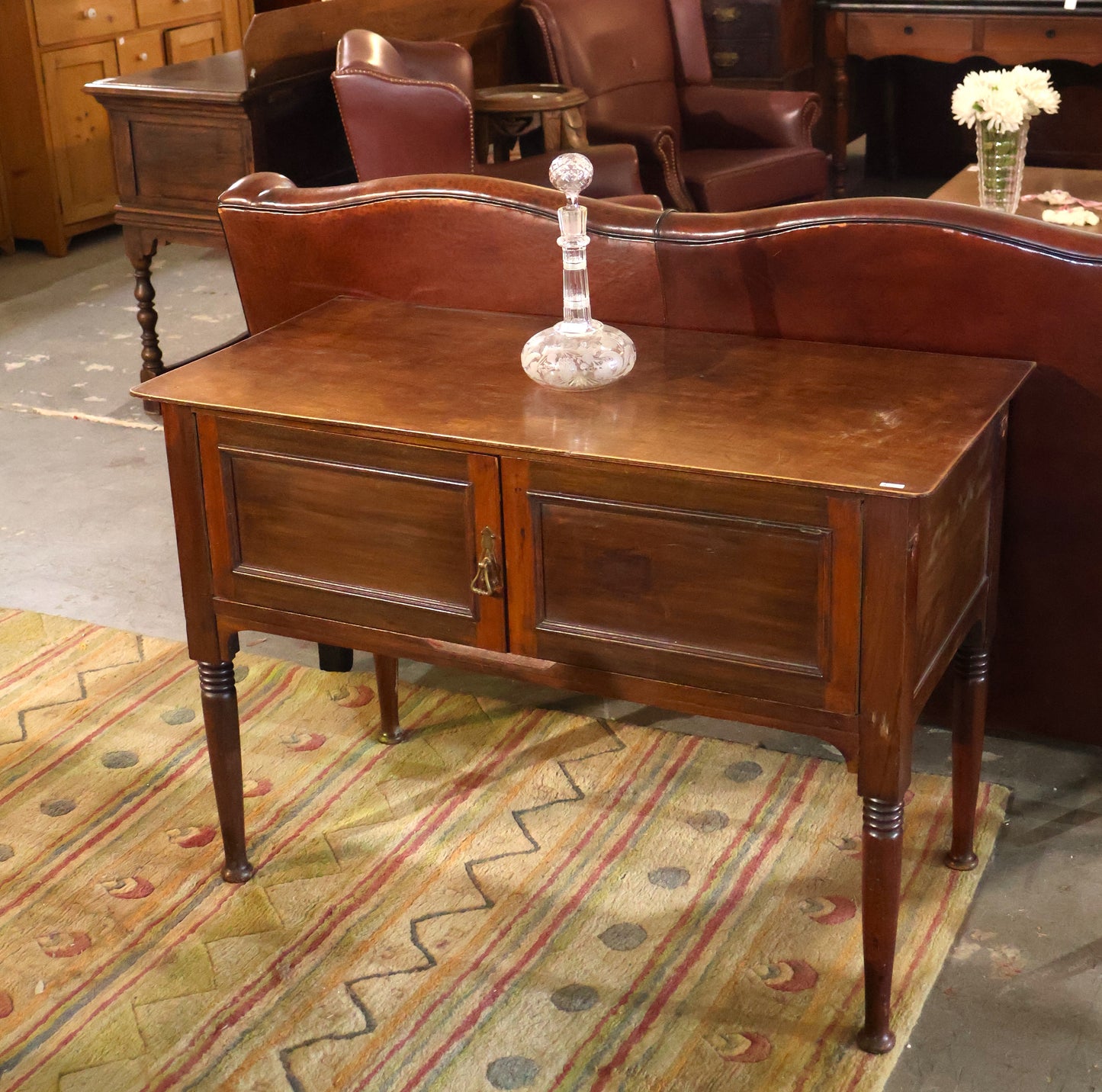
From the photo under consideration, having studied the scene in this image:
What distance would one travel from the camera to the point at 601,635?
1.81m

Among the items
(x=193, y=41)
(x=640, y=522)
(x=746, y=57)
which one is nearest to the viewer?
(x=640, y=522)

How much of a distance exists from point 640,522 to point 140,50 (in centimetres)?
530

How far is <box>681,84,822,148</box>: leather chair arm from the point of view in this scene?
500cm

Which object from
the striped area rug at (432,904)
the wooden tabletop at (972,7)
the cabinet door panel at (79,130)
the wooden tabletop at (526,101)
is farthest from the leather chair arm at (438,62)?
the wooden tabletop at (972,7)

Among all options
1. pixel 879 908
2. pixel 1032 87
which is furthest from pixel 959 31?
pixel 879 908

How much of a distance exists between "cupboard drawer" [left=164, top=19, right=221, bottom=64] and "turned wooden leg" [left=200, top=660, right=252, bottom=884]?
4.87 meters

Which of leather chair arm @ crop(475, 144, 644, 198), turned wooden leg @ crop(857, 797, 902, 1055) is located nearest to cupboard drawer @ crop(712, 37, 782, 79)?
leather chair arm @ crop(475, 144, 644, 198)

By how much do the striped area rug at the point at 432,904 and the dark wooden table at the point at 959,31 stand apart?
13.8ft

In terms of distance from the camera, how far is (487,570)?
1823 mm

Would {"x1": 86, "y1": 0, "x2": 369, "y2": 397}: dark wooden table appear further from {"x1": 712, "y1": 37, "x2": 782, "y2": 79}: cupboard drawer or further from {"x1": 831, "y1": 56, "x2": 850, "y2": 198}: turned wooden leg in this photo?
{"x1": 831, "y1": 56, "x2": 850, "y2": 198}: turned wooden leg

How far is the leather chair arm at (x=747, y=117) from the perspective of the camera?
16.4 feet

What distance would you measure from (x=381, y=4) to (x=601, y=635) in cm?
310

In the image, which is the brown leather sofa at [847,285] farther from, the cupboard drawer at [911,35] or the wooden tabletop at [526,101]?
the cupboard drawer at [911,35]

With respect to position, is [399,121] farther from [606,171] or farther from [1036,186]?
[1036,186]
